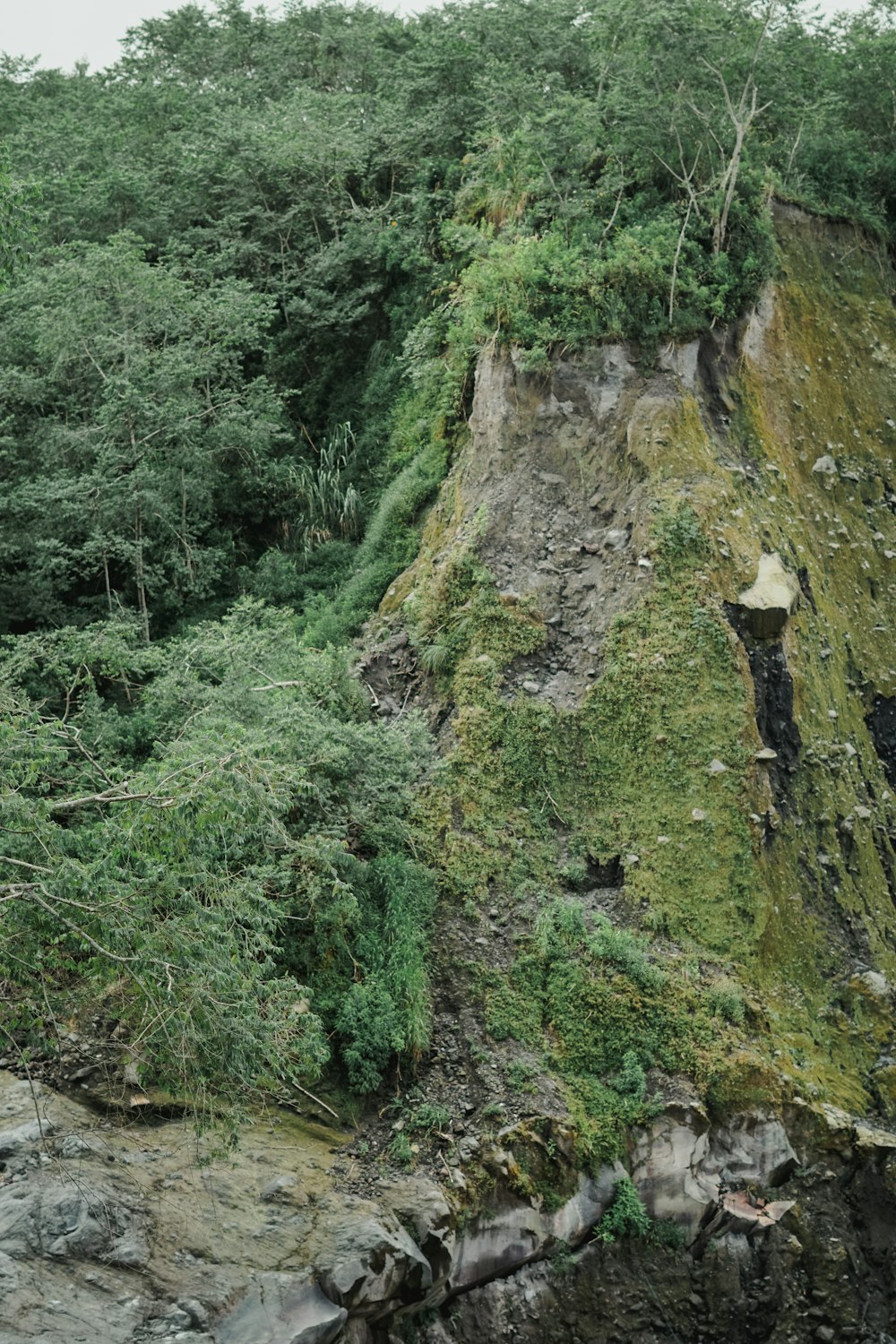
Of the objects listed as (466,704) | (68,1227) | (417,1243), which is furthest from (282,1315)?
(466,704)

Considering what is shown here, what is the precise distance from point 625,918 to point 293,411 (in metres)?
9.62

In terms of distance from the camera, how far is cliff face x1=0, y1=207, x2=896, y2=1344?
704 centimetres

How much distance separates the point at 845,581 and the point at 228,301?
841 cm

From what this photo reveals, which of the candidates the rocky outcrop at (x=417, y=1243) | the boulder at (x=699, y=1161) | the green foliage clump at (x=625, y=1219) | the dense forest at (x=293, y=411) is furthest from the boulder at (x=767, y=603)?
the green foliage clump at (x=625, y=1219)

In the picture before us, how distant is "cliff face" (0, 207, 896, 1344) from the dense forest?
340 millimetres

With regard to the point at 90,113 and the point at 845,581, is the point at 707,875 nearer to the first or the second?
the point at 845,581

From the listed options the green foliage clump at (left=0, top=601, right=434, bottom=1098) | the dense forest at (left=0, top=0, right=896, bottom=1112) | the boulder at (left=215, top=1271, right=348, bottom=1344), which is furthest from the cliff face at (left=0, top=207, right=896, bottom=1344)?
the green foliage clump at (left=0, top=601, right=434, bottom=1098)

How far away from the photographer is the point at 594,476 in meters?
11.6

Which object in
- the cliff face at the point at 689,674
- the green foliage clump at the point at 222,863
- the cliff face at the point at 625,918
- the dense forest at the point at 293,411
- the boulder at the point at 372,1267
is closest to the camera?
the green foliage clump at the point at 222,863

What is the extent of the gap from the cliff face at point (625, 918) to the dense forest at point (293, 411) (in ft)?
1.12

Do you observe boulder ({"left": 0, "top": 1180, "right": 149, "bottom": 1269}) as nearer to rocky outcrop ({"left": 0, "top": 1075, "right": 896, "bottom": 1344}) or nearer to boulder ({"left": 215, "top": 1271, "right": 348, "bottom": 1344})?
rocky outcrop ({"left": 0, "top": 1075, "right": 896, "bottom": 1344})

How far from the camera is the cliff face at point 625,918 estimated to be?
7.04 metres

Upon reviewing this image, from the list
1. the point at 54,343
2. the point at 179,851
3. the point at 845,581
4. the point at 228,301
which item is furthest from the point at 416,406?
the point at 179,851

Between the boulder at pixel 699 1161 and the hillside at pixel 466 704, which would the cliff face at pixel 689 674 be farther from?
the boulder at pixel 699 1161
